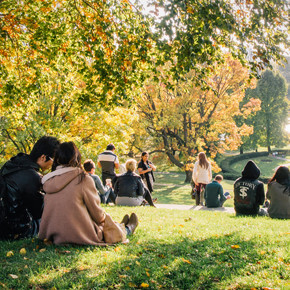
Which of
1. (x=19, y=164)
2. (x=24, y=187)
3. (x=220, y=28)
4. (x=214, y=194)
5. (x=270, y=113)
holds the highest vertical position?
(x=270, y=113)

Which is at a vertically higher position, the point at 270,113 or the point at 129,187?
the point at 270,113

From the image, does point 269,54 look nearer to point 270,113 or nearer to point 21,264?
point 21,264

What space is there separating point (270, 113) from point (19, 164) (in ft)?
172

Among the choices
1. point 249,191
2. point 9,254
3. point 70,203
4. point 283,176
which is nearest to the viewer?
point 9,254

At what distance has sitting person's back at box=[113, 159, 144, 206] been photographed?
979 centimetres

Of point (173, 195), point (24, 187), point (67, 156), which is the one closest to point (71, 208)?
point (67, 156)

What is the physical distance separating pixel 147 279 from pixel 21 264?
154 centimetres

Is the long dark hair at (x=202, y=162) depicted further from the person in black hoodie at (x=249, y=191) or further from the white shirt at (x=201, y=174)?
the person in black hoodie at (x=249, y=191)

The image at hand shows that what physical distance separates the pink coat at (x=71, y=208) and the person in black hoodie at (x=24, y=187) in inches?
12.9

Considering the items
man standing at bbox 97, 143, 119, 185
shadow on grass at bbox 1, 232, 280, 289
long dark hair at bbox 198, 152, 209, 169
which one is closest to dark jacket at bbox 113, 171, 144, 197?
man standing at bbox 97, 143, 119, 185

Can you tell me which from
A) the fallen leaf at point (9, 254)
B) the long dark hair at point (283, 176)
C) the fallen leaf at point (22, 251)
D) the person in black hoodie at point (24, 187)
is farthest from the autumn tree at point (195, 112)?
the fallen leaf at point (9, 254)

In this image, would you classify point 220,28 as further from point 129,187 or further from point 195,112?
point 195,112

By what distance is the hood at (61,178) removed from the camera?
4.46m

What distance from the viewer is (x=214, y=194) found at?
38.7ft
